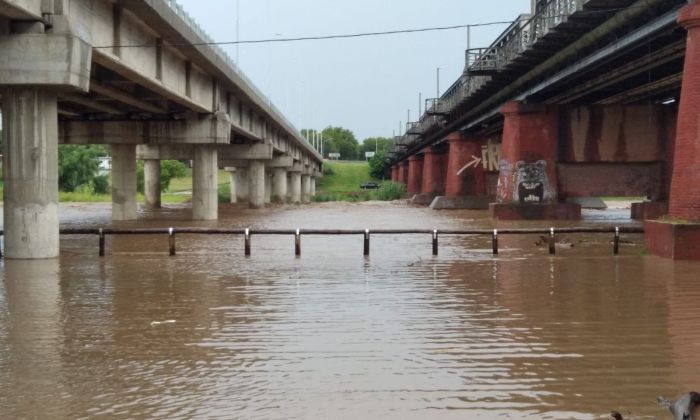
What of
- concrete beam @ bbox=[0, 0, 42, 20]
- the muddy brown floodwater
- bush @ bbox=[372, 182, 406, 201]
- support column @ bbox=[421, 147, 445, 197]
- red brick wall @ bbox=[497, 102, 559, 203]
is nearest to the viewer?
the muddy brown floodwater

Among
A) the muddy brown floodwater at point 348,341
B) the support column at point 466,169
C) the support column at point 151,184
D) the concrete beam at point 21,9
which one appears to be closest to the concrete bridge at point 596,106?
the muddy brown floodwater at point 348,341

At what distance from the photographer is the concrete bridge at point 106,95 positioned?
669 inches

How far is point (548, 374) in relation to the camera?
6.91 m

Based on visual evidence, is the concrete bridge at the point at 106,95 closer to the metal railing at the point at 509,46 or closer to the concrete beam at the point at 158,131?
the concrete beam at the point at 158,131

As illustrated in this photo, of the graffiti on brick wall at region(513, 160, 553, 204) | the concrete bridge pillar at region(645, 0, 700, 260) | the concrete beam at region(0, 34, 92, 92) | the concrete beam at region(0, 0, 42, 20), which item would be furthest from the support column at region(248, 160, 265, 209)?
the concrete bridge pillar at region(645, 0, 700, 260)

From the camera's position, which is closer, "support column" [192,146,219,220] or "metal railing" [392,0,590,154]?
"metal railing" [392,0,590,154]

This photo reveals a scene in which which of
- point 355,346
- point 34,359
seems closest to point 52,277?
point 34,359

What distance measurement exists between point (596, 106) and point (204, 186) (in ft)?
63.7

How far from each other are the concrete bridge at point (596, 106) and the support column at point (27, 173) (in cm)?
1391

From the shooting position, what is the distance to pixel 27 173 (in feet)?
57.8

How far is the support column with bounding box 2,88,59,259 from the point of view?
17.6 meters

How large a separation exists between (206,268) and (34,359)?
8.59m

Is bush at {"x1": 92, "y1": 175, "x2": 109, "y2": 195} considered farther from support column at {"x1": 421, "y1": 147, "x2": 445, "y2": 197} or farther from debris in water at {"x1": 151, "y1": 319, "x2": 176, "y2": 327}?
debris in water at {"x1": 151, "y1": 319, "x2": 176, "y2": 327}

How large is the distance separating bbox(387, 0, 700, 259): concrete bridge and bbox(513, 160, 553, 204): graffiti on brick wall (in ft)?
0.15
